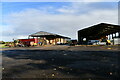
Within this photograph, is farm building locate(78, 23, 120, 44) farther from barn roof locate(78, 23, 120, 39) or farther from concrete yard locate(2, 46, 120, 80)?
concrete yard locate(2, 46, 120, 80)

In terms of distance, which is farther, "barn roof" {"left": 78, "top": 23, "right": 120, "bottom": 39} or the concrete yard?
"barn roof" {"left": 78, "top": 23, "right": 120, "bottom": 39}

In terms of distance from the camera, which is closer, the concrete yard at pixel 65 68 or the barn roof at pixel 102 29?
the concrete yard at pixel 65 68

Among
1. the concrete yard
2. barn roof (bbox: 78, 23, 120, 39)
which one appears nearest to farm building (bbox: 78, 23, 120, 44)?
barn roof (bbox: 78, 23, 120, 39)

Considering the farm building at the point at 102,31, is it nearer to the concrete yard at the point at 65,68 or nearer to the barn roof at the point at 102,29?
the barn roof at the point at 102,29

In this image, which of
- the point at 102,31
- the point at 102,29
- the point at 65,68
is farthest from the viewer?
the point at 102,31

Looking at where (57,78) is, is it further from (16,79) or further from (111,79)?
(111,79)

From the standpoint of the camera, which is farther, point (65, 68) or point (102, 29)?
point (102, 29)

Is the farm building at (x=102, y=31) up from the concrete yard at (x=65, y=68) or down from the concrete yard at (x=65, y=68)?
up

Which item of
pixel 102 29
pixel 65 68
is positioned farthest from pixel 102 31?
pixel 65 68

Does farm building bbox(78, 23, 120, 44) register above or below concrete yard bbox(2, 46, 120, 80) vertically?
above

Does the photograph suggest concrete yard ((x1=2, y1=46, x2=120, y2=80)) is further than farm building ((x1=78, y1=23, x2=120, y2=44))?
No

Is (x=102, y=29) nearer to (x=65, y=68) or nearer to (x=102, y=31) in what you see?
(x=102, y=31)

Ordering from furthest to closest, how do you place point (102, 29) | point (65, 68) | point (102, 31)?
point (102, 31)
point (102, 29)
point (65, 68)

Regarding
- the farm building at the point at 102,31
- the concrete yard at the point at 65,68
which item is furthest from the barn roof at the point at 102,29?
the concrete yard at the point at 65,68
